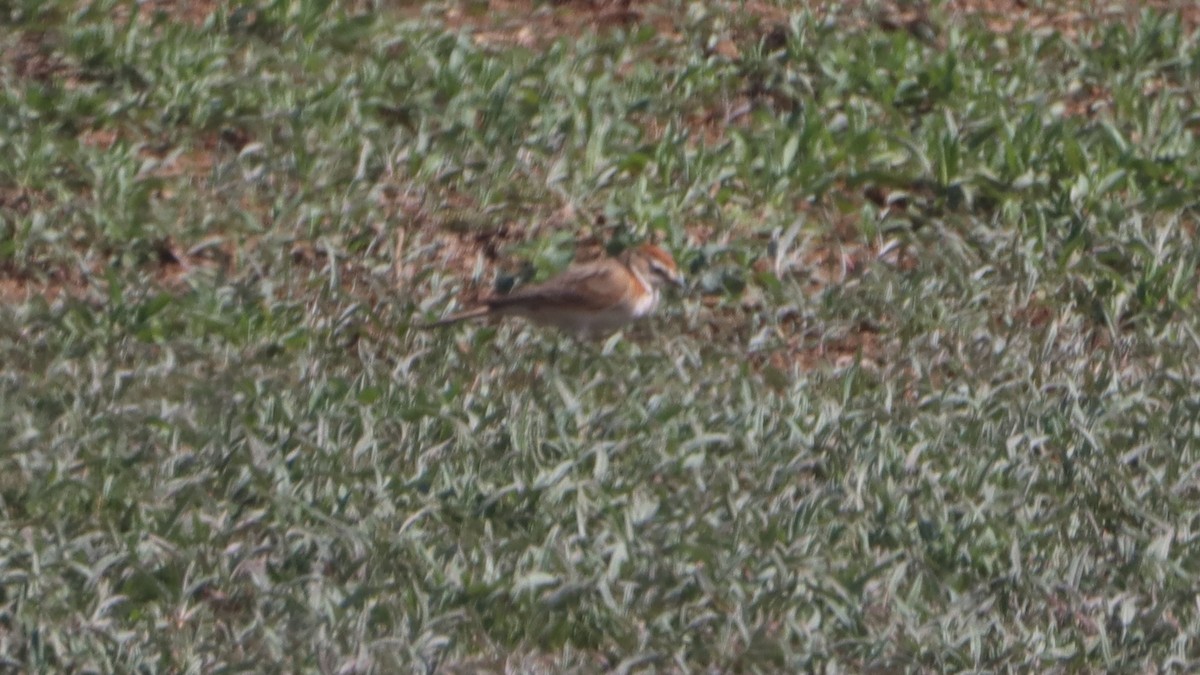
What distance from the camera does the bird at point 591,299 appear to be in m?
8.02

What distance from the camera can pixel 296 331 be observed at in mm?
7961

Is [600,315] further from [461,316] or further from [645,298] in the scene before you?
[461,316]

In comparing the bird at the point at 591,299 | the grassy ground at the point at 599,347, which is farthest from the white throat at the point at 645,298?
the grassy ground at the point at 599,347

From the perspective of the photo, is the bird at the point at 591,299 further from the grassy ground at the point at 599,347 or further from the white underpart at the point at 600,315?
the grassy ground at the point at 599,347

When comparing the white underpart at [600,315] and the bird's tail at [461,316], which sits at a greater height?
the bird's tail at [461,316]

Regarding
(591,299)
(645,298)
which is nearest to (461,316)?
(591,299)

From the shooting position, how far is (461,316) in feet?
26.4

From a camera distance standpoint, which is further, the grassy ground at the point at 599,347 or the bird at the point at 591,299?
the bird at the point at 591,299

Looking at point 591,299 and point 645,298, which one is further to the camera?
point 645,298

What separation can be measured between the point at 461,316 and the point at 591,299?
449 mm

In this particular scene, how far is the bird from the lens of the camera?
8.02 m

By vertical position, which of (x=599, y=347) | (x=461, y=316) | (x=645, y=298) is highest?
(x=461, y=316)

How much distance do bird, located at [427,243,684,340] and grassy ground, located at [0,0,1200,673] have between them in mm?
111

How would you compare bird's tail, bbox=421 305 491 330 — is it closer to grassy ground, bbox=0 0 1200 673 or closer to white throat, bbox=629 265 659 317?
grassy ground, bbox=0 0 1200 673
